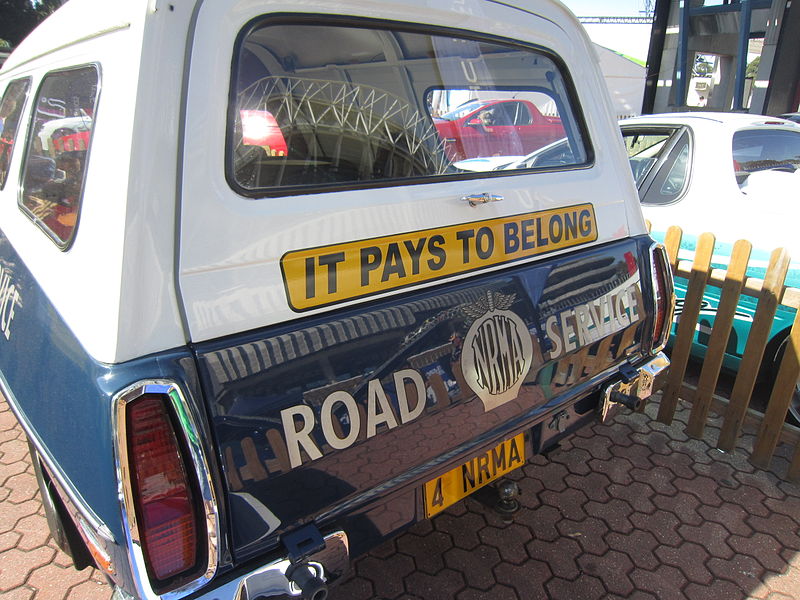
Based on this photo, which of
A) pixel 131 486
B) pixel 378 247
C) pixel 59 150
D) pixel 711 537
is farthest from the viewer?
pixel 711 537

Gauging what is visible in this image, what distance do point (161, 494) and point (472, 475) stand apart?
3.21 feet

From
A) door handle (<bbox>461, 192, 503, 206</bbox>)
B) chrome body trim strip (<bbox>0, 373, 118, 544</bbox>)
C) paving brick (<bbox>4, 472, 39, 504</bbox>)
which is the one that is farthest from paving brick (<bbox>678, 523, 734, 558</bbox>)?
paving brick (<bbox>4, 472, 39, 504</bbox>)

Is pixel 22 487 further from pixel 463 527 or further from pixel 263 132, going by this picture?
pixel 263 132

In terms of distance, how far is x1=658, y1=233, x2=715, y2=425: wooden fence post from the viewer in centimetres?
293

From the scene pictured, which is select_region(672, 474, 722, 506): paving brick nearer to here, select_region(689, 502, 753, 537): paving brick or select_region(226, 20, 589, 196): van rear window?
select_region(689, 502, 753, 537): paving brick

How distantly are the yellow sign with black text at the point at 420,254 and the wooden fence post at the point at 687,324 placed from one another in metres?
1.27

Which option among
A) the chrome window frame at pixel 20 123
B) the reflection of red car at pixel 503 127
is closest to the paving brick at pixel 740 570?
the reflection of red car at pixel 503 127

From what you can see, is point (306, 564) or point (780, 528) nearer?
point (306, 564)

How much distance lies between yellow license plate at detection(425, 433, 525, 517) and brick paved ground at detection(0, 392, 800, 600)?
0.57 m

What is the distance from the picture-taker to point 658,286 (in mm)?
2209

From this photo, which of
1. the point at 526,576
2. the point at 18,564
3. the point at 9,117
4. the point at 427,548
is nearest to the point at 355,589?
the point at 427,548

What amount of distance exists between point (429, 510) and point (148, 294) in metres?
1.05

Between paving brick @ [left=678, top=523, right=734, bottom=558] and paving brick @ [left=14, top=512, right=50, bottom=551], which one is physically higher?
paving brick @ [left=14, top=512, right=50, bottom=551]

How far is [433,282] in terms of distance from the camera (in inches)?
62.4
